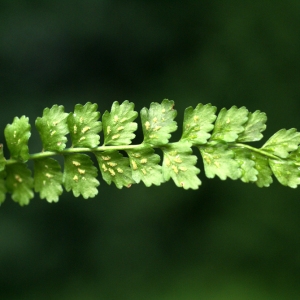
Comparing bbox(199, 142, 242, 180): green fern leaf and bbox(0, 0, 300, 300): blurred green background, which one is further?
bbox(0, 0, 300, 300): blurred green background

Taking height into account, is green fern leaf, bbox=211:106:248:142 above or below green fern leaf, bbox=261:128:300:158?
above

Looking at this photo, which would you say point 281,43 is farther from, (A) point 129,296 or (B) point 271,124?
(A) point 129,296

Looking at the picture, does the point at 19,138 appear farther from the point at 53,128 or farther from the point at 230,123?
the point at 230,123

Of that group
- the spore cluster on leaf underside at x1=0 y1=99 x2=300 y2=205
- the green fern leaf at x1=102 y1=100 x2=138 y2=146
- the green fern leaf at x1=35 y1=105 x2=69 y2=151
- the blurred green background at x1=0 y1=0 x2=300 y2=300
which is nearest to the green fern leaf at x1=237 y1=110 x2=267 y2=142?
the spore cluster on leaf underside at x1=0 y1=99 x2=300 y2=205

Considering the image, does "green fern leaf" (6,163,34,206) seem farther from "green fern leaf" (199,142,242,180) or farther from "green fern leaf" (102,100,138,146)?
"green fern leaf" (199,142,242,180)

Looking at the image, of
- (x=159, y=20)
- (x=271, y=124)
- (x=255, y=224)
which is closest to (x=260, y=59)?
(x=271, y=124)

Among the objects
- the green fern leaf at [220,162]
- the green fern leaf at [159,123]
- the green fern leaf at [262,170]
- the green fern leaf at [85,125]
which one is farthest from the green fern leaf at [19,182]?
the green fern leaf at [262,170]

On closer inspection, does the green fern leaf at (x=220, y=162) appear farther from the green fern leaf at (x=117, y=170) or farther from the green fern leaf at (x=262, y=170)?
the green fern leaf at (x=117, y=170)
